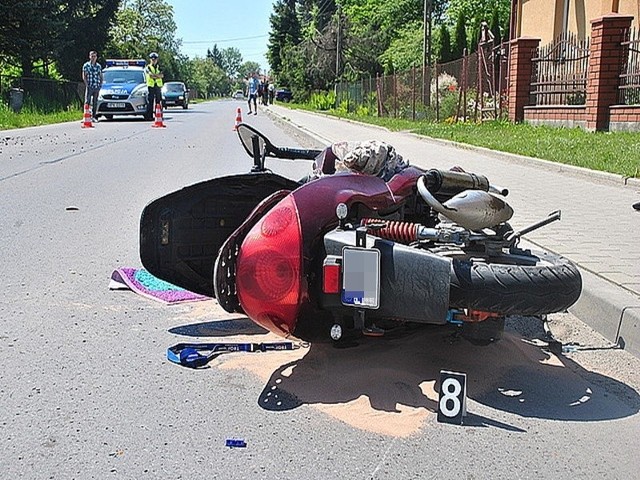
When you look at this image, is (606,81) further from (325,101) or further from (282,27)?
(282,27)

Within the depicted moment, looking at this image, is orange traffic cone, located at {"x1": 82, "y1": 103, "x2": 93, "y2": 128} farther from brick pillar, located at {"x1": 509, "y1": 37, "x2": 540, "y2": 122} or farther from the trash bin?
brick pillar, located at {"x1": 509, "y1": 37, "x2": 540, "y2": 122}

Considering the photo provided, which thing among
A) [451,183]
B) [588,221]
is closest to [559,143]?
[588,221]

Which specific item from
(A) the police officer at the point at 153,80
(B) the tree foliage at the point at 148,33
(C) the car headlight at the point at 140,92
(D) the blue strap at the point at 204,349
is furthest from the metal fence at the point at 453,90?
(B) the tree foliage at the point at 148,33

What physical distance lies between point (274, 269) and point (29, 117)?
28708mm

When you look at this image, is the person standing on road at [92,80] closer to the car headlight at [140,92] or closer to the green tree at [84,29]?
the car headlight at [140,92]

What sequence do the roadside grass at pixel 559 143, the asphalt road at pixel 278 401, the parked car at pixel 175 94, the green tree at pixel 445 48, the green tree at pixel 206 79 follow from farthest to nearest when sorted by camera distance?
1. the green tree at pixel 206 79
2. the parked car at pixel 175 94
3. the green tree at pixel 445 48
4. the roadside grass at pixel 559 143
5. the asphalt road at pixel 278 401

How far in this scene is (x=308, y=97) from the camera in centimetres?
7025

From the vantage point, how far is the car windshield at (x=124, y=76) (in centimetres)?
3148

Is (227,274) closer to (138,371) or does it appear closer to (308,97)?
(138,371)

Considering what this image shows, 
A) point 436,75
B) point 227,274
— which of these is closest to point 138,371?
point 227,274

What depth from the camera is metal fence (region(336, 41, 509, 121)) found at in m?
23.9

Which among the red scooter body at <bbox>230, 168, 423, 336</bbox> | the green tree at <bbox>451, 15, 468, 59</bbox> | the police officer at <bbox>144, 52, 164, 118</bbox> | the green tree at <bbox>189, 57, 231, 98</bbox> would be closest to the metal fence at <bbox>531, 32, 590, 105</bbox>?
the police officer at <bbox>144, 52, 164, 118</bbox>

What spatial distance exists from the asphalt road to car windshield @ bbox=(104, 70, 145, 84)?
27143 mm

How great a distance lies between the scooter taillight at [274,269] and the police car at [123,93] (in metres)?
28.5
